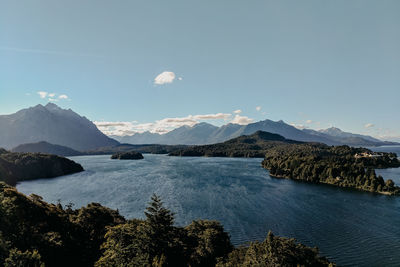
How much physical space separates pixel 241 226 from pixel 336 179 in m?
81.5

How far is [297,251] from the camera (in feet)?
81.9

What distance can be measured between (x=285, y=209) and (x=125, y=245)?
60.0 m

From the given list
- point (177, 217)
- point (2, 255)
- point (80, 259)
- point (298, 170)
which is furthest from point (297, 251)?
point (298, 170)

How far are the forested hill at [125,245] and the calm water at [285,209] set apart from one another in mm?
19557

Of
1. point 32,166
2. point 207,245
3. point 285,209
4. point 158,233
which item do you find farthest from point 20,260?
point 32,166

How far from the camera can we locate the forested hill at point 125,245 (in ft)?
69.4

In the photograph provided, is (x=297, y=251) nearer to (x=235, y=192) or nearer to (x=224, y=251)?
(x=224, y=251)

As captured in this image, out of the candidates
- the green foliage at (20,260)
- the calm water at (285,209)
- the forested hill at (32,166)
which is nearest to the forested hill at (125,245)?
the green foliage at (20,260)

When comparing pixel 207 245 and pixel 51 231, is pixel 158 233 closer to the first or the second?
pixel 207 245

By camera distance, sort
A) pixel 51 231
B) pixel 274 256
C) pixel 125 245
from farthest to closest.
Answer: pixel 51 231 → pixel 125 245 → pixel 274 256

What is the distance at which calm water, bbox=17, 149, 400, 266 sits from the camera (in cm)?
4665

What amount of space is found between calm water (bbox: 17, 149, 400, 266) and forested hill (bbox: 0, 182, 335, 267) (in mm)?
19557

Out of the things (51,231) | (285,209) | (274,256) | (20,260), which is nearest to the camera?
(20,260)

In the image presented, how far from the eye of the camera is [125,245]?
24766 millimetres
